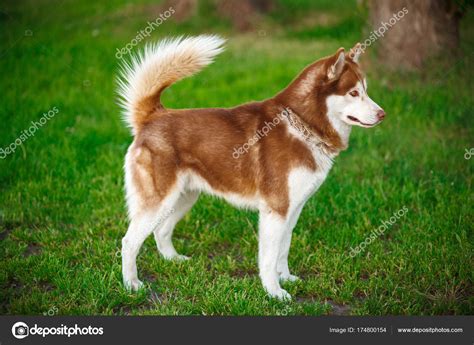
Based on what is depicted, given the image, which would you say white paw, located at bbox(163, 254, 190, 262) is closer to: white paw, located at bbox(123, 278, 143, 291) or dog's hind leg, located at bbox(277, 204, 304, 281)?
white paw, located at bbox(123, 278, 143, 291)

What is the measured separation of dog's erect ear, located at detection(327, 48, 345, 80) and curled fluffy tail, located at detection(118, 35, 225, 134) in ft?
2.32

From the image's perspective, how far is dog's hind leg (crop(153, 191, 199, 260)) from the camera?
164 inches

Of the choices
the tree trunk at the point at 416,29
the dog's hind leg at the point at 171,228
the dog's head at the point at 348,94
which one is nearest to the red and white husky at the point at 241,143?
the dog's head at the point at 348,94

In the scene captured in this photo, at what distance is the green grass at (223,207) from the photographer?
3.65 meters

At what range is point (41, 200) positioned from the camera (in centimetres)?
491

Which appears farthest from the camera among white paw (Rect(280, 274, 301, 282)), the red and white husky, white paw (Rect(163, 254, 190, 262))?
white paw (Rect(163, 254, 190, 262))

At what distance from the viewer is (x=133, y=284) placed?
3768 mm

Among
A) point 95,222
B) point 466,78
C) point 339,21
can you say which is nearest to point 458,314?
point 95,222

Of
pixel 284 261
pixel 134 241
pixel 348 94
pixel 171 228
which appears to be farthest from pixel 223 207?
pixel 348 94

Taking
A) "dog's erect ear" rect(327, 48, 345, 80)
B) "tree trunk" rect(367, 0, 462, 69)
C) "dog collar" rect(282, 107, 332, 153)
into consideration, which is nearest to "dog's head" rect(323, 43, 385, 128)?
"dog's erect ear" rect(327, 48, 345, 80)

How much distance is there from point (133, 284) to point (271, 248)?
2.94 ft

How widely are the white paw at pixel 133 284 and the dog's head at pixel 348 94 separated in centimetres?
160

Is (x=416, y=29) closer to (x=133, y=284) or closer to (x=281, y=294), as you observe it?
(x=281, y=294)

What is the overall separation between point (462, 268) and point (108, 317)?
7.29 ft
